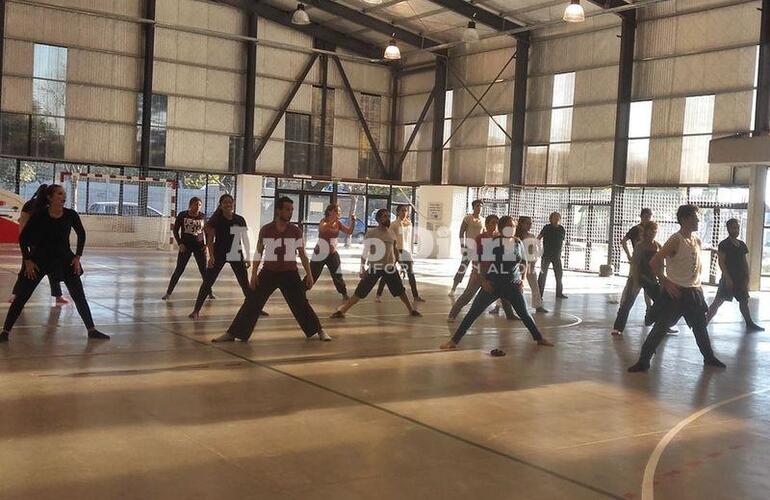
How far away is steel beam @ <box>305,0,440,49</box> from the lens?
30.1 metres

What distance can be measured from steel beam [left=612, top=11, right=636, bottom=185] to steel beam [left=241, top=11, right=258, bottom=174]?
552 inches

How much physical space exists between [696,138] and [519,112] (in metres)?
7.32

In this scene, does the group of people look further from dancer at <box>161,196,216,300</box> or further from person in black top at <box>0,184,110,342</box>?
dancer at <box>161,196,216,300</box>

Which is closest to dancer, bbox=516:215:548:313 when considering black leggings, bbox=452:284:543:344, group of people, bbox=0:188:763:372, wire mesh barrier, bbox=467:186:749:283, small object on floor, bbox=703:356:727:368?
group of people, bbox=0:188:763:372

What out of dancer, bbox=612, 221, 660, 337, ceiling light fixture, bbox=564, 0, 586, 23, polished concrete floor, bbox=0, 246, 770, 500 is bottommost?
polished concrete floor, bbox=0, 246, 770, 500

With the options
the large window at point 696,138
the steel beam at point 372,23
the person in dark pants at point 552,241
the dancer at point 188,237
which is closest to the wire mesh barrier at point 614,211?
the large window at point 696,138

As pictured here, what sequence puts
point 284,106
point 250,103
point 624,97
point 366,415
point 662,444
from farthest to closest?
point 284,106 < point 250,103 < point 624,97 < point 366,415 < point 662,444

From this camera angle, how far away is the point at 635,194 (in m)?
26.4

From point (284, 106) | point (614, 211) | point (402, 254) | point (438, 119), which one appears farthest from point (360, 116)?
point (402, 254)

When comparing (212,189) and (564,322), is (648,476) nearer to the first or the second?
(564,322)

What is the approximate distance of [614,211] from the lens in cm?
2661

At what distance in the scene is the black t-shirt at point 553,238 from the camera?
52.9 ft

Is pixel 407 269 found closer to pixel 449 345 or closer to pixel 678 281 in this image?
pixel 449 345

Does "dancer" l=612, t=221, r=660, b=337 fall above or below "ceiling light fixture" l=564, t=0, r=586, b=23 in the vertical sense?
below
